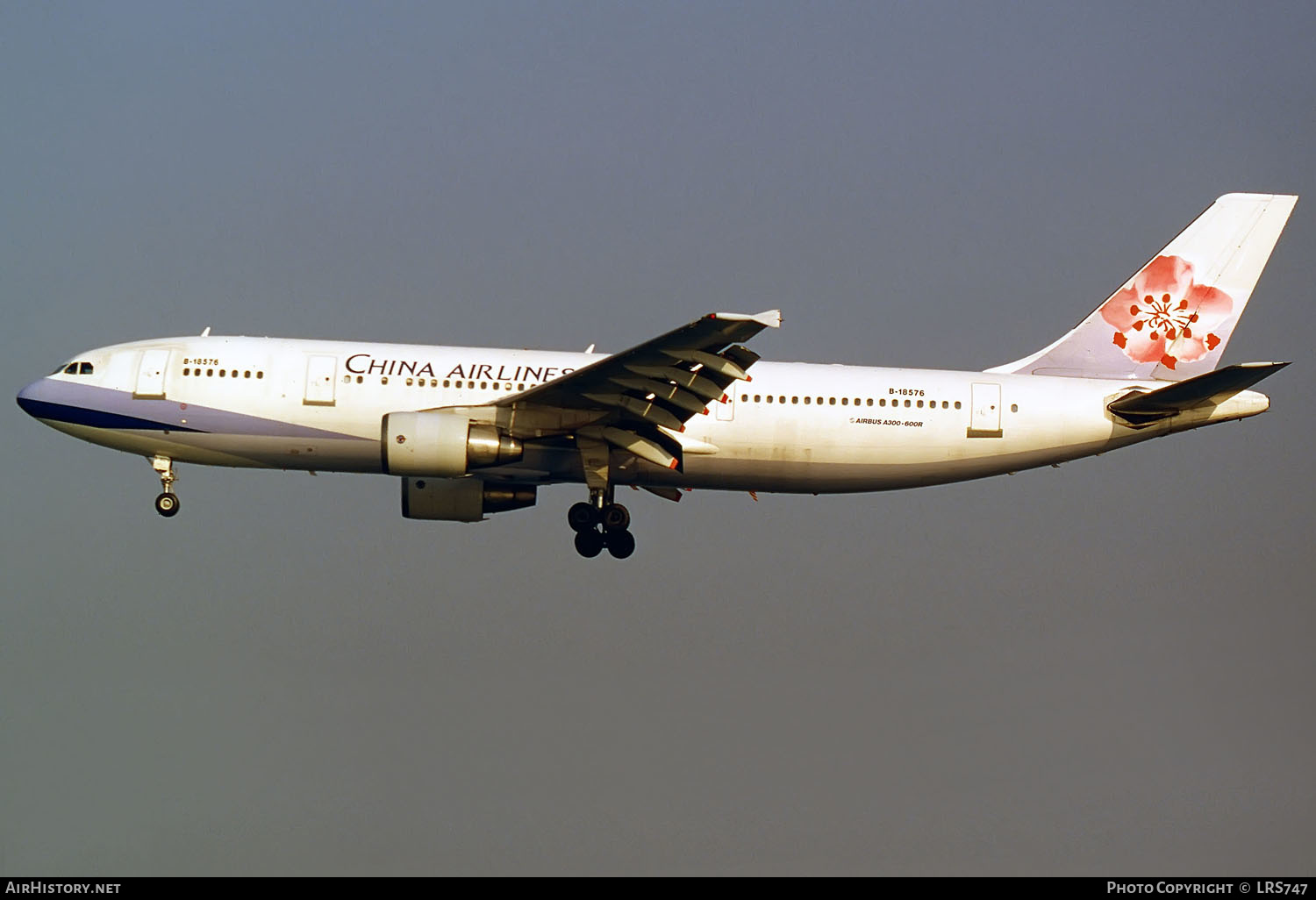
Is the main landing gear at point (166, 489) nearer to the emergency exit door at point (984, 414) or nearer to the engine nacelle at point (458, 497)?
the engine nacelle at point (458, 497)

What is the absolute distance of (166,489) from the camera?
135ft

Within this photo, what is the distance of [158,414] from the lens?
40.1 meters

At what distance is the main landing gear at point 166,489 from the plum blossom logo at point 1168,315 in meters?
22.6

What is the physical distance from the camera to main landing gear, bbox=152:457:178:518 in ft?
134

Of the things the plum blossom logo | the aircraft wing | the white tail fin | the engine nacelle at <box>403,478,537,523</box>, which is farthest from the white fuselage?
the plum blossom logo

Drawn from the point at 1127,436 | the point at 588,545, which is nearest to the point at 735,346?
the point at 588,545

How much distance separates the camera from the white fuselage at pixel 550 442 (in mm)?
39719

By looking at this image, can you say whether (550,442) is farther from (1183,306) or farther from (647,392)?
(1183,306)

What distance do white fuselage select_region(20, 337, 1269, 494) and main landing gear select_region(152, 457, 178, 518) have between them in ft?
1.37

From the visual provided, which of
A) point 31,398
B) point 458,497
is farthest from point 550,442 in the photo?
point 31,398

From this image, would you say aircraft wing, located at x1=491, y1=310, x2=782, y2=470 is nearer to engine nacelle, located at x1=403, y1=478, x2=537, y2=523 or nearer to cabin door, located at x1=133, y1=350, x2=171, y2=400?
engine nacelle, located at x1=403, y1=478, x2=537, y2=523

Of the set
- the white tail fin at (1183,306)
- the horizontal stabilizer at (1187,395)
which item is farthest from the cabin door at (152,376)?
the horizontal stabilizer at (1187,395)

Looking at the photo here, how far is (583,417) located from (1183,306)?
15.4 metres
